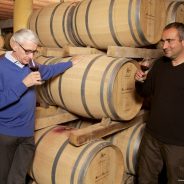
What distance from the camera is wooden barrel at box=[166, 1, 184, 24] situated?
3967mm

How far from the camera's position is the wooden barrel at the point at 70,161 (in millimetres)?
2924

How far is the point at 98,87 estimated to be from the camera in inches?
125

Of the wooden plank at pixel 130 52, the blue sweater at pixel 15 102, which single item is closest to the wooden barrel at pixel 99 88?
the wooden plank at pixel 130 52

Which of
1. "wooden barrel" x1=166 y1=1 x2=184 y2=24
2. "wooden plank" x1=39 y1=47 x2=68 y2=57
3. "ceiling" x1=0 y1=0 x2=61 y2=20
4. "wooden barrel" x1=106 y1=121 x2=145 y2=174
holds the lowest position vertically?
"wooden barrel" x1=106 y1=121 x2=145 y2=174

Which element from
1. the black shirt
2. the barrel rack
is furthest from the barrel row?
the black shirt

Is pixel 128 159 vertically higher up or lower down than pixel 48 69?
lower down

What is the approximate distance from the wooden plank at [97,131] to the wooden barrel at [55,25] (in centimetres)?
130

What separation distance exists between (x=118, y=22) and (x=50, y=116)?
1456mm

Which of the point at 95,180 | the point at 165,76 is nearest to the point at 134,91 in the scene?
the point at 165,76

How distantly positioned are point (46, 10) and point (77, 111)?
1.78m

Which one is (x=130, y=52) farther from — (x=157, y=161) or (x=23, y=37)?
(x=23, y=37)

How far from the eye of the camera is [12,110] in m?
2.70

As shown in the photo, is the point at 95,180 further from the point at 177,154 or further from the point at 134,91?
the point at 134,91

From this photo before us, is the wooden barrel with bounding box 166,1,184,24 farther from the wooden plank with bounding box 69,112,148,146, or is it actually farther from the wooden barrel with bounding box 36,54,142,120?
the wooden plank with bounding box 69,112,148,146
